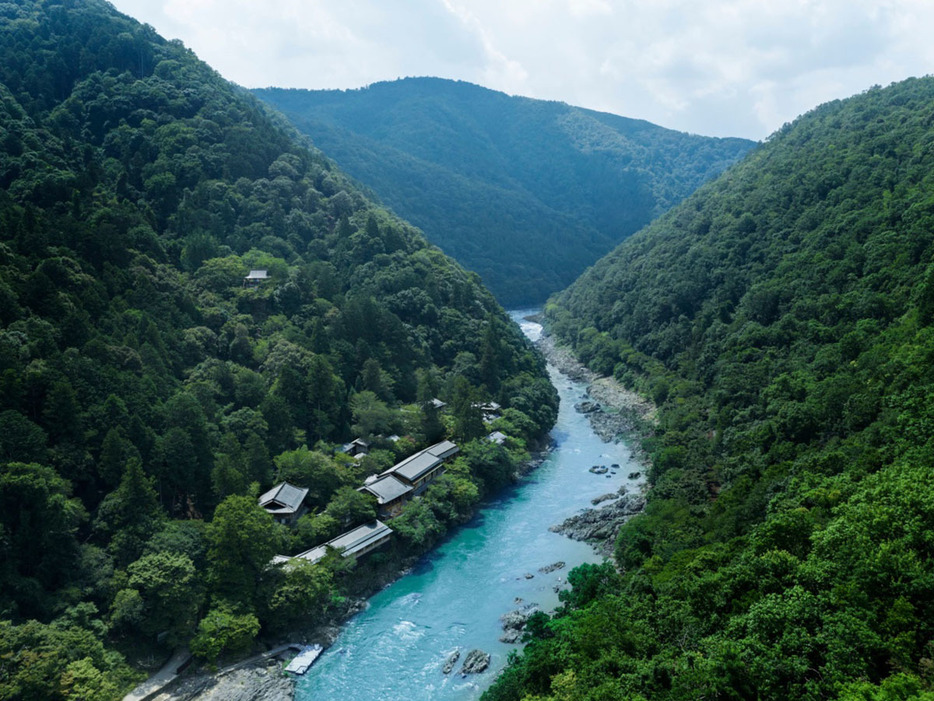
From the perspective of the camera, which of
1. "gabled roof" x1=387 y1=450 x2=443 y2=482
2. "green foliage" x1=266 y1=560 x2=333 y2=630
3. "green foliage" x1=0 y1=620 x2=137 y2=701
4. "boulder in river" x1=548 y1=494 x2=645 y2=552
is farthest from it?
"gabled roof" x1=387 y1=450 x2=443 y2=482

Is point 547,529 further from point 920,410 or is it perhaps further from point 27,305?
point 27,305

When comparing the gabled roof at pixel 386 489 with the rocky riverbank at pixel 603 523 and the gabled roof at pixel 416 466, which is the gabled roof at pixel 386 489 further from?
the rocky riverbank at pixel 603 523

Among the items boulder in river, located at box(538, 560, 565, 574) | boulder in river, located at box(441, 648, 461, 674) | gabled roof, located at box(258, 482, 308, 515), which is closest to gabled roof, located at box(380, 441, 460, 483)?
gabled roof, located at box(258, 482, 308, 515)

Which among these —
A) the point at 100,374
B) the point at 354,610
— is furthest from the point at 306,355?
the point at 354,610

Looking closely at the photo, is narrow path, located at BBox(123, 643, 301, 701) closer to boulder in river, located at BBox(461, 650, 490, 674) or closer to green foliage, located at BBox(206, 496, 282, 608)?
green foliage, located at BBox(206, 496, 282, 608)

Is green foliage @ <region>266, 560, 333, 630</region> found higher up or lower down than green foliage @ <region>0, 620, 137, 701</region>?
lower down

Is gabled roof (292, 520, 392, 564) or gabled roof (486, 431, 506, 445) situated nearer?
gabled roof (292, 520, 392, 564)

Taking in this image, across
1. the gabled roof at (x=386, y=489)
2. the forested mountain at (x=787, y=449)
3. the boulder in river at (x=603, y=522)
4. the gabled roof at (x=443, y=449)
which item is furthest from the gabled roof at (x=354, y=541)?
the forested mountain at (x=787, y=449)
